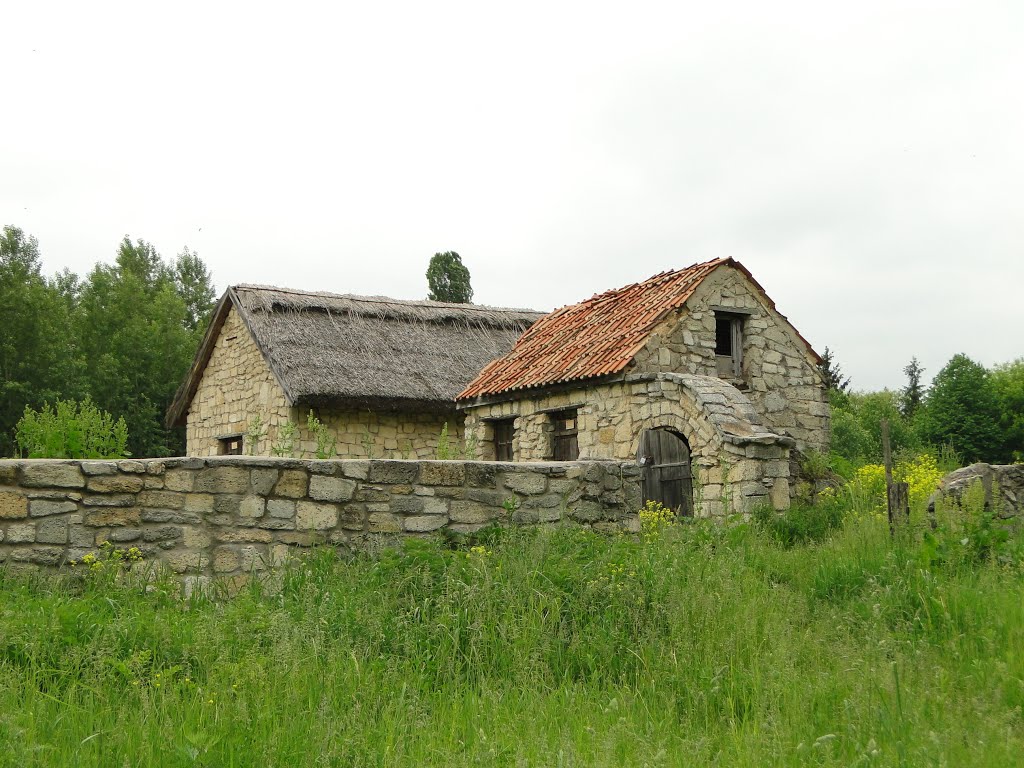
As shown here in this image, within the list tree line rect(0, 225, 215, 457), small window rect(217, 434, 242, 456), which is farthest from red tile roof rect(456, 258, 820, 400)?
tree line rect(0, 225, 215, 457)

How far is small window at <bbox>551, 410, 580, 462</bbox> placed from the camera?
11891 mm

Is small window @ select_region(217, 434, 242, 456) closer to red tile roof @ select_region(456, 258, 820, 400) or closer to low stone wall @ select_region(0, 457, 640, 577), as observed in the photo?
red tile roof @ select_region(456, 258, 820, 400)

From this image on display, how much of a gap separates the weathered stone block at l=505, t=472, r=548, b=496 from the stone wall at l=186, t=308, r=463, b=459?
22.9ft

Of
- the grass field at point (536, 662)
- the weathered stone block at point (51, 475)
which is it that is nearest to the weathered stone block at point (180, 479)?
the weathered stone block at point (51, 475)

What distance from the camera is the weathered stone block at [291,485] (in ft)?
19.8

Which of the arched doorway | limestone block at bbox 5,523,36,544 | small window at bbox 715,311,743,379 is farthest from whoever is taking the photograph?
small window at bbox 715,311,743,379

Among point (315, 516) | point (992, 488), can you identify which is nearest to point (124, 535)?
point (315, 516)

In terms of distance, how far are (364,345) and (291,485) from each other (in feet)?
31.0

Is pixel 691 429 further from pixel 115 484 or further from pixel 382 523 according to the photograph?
pixel 115 484

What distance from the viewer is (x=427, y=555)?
571 centimetres

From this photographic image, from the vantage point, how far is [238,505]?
5.93m

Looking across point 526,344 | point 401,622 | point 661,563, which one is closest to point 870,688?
point 661,563

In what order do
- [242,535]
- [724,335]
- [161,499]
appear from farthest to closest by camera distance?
[724,335] → [242,535] → [161,499]

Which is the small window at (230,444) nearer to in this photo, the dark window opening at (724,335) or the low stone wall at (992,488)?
the dark window opening at (724,335)
